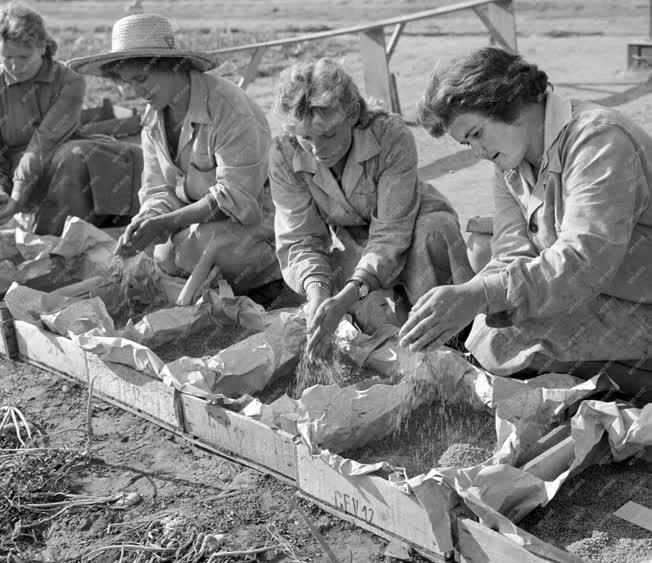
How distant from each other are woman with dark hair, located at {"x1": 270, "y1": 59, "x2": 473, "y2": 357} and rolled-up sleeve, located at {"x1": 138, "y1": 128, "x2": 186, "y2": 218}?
2.23ft

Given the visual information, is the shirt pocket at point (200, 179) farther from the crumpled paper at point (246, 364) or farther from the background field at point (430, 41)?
the background field at point (430, 41)

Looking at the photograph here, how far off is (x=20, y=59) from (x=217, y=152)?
4.28 ft

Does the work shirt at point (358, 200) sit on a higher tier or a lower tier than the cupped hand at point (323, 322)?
higher

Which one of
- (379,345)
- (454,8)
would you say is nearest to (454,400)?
(379,345)

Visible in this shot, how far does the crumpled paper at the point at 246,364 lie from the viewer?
107 inches

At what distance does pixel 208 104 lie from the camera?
3463 mm

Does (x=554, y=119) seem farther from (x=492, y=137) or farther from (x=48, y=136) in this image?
(x=48, y=136)

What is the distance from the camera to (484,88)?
7.33 ft

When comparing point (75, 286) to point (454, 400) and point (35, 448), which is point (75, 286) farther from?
point (454, 400)

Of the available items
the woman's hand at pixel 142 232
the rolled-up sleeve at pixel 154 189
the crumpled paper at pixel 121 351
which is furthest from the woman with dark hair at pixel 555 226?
the rolled-up sleeve at pixel 154 189

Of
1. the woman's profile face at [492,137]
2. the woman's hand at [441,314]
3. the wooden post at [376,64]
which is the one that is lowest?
the wooden post at [376,64]

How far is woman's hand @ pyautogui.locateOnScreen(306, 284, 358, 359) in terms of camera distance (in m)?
2.68

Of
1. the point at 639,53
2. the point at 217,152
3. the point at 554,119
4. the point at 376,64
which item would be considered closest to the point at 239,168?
the point at 217,152

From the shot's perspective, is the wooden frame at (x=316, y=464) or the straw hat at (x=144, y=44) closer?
the wooden frame at (x=316, y=464)
